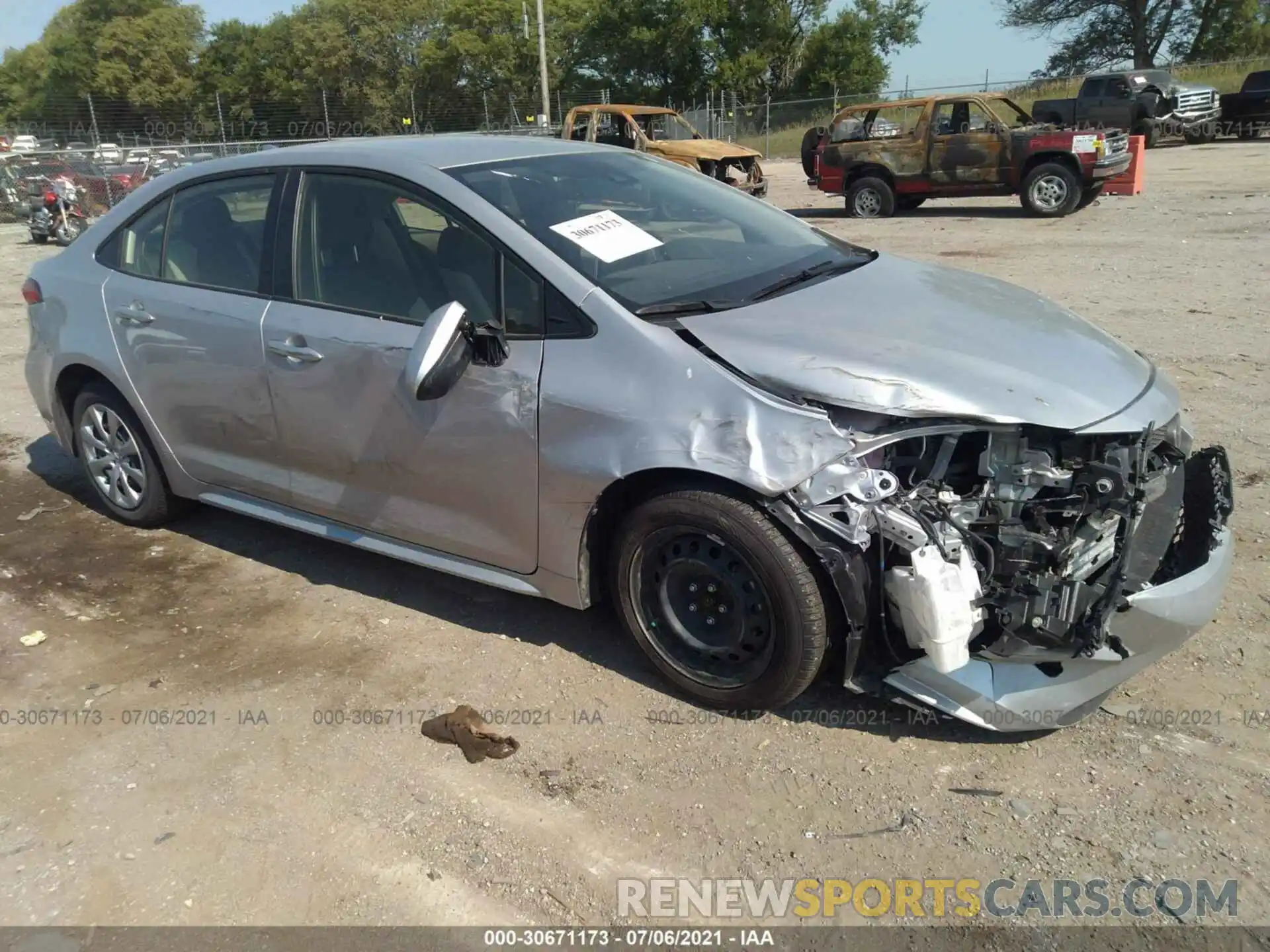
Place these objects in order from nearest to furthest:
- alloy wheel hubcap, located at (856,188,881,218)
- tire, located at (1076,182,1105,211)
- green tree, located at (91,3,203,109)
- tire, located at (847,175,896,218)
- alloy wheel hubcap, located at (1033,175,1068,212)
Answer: alloy wheel hubcap, located at (1033,175,1068,212) < tire, located at (1076,182,1105,211) < tire, located at (847,175,896,218) < alloy wheel hubcap, located at (856,188,881,218) < green tree, located at (91,3,203,109)

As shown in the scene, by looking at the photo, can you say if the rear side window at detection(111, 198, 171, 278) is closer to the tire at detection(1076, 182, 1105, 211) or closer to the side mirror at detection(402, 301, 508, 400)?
the side mirror at detection(402, 301, 508, 400)

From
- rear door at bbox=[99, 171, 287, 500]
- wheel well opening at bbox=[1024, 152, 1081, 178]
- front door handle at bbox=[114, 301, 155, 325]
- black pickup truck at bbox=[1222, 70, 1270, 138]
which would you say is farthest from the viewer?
black pickup truck at bbox=[1222, 70, 1270, 138]

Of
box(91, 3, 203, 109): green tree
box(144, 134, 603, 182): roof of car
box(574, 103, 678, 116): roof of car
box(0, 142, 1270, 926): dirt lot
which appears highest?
box(91, 3, 203, 109): green tree

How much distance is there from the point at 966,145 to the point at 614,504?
13682 mm

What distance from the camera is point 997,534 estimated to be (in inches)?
114

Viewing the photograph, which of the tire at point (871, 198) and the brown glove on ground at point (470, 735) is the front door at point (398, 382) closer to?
the brown glove on ground at point (470, 735)

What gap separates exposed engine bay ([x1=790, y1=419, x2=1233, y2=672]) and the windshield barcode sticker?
1.12 metres

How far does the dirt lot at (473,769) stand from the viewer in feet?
8.73

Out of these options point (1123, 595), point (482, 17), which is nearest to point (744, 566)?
point (1123, 595)

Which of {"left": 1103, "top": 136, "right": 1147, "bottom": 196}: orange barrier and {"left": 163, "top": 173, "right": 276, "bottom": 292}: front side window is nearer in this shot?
{"left": 163, "top": 173, "right": 276, "bottom": 292}: front side window

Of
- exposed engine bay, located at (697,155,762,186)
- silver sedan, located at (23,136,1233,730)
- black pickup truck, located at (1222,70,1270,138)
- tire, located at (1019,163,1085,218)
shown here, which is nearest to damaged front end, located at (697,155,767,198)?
exposed engine bay, located at (697,155,762,186)

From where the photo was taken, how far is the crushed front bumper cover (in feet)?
9.35

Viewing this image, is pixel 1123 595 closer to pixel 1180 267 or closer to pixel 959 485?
pixel 959 485

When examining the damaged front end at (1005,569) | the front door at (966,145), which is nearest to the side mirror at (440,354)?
the damaged front end at (1005,569)
